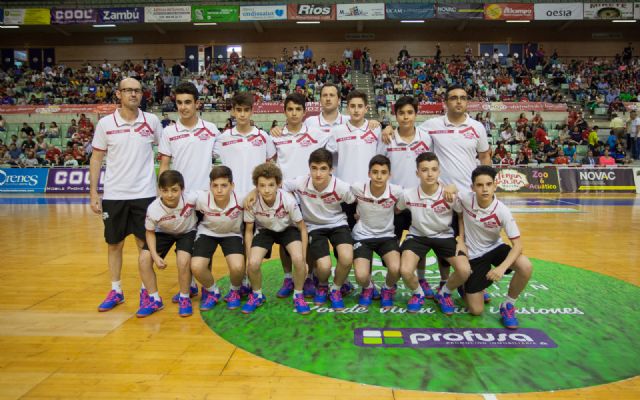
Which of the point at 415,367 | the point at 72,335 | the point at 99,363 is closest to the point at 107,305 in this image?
the point at 72,335

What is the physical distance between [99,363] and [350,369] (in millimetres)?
1667

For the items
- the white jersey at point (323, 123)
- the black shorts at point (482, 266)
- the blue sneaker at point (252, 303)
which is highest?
the white jersey at point (323, 123)

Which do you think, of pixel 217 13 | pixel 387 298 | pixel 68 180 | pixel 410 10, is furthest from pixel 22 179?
pixel 410 10

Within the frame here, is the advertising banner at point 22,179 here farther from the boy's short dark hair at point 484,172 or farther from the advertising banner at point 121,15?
the boy's short dark hair at point 484,172

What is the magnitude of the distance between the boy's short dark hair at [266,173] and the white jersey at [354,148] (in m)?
0.70

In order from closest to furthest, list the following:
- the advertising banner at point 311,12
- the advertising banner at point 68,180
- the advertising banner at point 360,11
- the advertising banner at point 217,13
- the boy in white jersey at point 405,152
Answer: the boy in white jersey at point 405,152, the advertising banner at point 68,180, the advertising banner at point 360,11, the advertising banner at point 311,12, the advertising banner at point 217,13

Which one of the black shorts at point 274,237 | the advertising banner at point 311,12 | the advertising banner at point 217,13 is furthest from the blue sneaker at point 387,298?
the advertising banner at point 217,13

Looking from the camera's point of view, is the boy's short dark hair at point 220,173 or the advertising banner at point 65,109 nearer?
the boy's short dark hair at point 220,173

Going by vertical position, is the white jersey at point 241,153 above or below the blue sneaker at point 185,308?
above

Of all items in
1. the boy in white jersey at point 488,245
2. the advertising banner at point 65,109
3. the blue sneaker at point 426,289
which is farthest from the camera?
the advertising banner at point 65,109

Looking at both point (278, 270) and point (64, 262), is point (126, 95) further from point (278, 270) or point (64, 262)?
point (64, 262)

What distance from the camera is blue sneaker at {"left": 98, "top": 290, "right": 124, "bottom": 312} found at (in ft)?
13.7

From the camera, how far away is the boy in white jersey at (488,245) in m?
3.82

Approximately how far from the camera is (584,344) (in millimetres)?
3365
